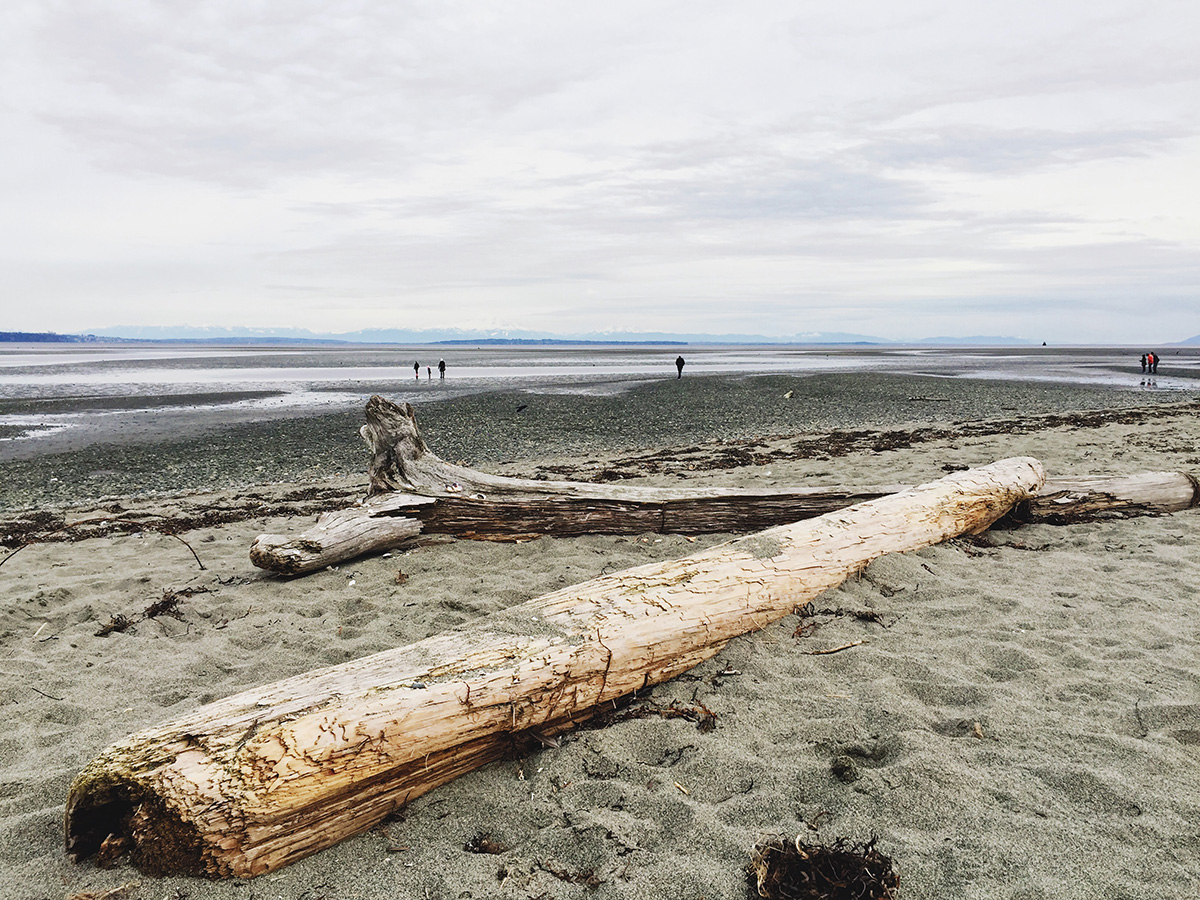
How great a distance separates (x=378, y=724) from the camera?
9.03ft

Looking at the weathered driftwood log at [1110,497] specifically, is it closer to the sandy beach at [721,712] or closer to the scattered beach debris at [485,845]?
the sandy beach at [721,712]

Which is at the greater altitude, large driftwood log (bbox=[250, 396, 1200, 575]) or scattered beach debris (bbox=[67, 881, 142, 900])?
large driftwood log (bbox=[250, 396, 1200, 575])

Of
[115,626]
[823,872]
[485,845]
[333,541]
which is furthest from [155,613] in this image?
[823,872]

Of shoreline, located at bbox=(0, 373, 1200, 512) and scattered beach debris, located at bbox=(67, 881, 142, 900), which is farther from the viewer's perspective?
shoreline, located at bbox=(0, 373, 1200, 512)

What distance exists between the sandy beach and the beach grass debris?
84 millimetres

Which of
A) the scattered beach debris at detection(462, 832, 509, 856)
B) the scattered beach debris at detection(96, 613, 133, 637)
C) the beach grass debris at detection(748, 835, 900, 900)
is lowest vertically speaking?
the scattered beach debris at detection(462, 832, 509, 856)

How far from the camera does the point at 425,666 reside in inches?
121

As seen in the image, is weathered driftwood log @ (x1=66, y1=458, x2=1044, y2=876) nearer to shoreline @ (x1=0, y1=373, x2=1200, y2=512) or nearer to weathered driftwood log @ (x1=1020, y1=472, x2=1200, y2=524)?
weathered driftwood log @ (x1=1020, y1=472, x2=1200, y2=524)

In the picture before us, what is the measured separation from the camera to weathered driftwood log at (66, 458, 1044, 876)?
8.18 feet

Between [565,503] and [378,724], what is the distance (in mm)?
4077

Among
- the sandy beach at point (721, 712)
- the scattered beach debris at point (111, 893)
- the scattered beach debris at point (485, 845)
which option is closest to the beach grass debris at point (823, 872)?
the sandy beach at point (721, 712)

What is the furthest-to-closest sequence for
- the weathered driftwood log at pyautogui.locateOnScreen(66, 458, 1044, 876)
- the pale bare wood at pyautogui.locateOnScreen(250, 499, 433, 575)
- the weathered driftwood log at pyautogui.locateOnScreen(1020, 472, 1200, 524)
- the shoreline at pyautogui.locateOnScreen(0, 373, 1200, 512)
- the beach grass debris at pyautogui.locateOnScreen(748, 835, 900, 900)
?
the shoreline at pyautogui.locateOnScreen(0, 373, 1200, 512) → the weathered driftwood log at pyautogui.locateOnScreen(1020, 472, 1200, 524) → the pale bare wood at pyautogui.locateOnScreen(250, 499, 433, 575) → the weathered driftwood log at pyautogui.locateOnScreen(66, 458, 1044, 876) → the beach grass debris at pyautogui.locateOnScreen(748, 835, 900, 900)

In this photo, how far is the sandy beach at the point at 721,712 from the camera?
251 centimetres

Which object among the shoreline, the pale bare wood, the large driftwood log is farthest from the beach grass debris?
the shoreline
